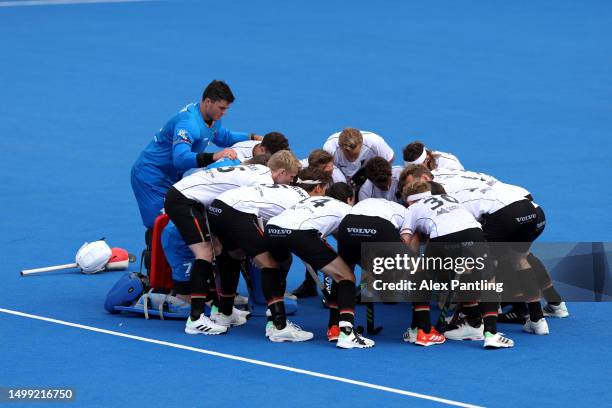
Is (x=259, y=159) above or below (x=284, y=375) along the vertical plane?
above

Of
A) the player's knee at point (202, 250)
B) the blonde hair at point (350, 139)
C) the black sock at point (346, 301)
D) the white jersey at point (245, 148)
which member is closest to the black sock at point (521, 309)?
the black sock at point (346, 301)

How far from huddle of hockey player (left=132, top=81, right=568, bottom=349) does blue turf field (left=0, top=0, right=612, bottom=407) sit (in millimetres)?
257

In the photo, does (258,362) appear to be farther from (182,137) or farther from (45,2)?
(45,2)

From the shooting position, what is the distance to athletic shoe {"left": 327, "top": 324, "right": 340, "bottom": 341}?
10.4 meters

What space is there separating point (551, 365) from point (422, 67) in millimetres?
13387

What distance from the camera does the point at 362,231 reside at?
10117mm

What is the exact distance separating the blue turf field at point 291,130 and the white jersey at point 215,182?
1.19 metres

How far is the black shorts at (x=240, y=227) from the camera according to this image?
10.5 meters

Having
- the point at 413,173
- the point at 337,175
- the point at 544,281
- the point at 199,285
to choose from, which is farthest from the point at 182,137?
the point at 544,281

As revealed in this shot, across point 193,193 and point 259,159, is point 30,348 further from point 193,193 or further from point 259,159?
point 259,159

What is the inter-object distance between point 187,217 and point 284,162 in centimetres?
97

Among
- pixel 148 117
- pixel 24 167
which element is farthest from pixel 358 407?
pixel 148 117

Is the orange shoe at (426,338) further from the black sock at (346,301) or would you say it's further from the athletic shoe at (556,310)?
the athletic shoe at (556,310)

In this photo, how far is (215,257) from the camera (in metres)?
11.1
